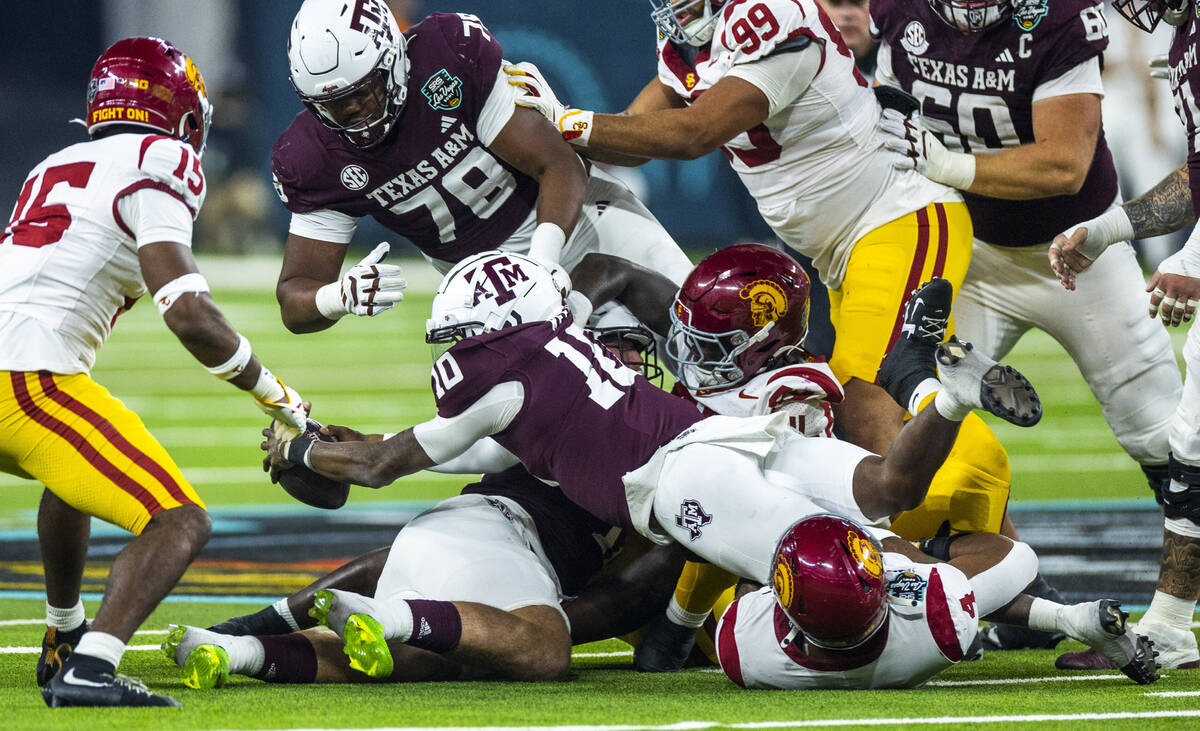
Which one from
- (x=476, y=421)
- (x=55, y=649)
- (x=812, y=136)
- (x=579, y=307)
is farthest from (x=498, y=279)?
(x=55, y=649)

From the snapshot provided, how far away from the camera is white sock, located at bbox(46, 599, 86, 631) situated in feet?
15.1

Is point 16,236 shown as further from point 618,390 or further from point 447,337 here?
point 618,390

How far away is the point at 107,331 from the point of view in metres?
4.48

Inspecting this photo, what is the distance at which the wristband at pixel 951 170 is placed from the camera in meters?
5.18

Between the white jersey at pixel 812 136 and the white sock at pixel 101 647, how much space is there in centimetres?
274

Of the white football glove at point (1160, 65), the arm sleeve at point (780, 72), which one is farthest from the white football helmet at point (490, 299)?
the white football glove at point (1160, 65)

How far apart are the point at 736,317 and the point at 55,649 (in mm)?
2285

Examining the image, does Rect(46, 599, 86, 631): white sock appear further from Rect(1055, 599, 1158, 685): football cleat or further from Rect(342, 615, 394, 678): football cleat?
Rect(1055, 599, 1158, 685): football cleat

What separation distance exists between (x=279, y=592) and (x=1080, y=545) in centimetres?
359

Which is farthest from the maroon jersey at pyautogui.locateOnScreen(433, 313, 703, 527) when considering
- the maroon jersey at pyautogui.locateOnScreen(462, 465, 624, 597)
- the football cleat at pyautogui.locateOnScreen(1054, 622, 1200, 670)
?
the football cleat at pyautogui.locateOnScreen(1054, 622, 1200, 670)

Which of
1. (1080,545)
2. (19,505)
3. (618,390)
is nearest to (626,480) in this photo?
(618,390)

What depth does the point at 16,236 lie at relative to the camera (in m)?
4.40

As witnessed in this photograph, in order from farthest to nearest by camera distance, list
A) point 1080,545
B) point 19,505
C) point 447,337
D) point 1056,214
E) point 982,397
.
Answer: point 19,505, point 1080,545, point 1056,214, point 447,337, point 982,397

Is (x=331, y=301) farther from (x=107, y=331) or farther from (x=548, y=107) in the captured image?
(x=548, y=107)
